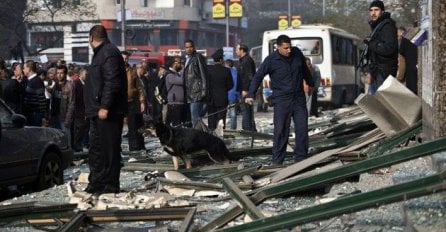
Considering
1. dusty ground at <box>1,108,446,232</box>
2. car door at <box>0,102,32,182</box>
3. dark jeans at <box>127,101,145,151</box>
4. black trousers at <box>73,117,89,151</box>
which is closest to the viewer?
dusty ground at <box>1,108,446,232</box>

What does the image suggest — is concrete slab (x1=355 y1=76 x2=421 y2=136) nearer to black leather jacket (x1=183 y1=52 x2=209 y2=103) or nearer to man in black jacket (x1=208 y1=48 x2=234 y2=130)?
black leather jacket (x1=183 y1=52 x2=209 y2=103)

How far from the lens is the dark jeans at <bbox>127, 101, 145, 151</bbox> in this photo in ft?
48.8

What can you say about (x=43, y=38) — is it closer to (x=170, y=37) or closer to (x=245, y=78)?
(x=170, y=37)

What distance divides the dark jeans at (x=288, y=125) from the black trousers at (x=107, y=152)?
2226 millimetres

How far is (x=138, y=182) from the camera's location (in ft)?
35.7

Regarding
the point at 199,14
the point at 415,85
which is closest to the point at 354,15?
the point at 199,14

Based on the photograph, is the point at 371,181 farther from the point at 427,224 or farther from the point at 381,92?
the point at 427,224

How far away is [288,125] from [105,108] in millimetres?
2653

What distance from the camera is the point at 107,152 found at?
945 centimetres

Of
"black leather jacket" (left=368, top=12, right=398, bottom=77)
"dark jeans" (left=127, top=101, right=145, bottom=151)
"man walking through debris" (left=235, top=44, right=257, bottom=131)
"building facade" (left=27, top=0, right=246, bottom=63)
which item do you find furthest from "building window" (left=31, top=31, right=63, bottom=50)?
"black leather jacket" (left=368, top=12, right=398, bottom=77)

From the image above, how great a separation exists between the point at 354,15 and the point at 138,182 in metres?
56.0

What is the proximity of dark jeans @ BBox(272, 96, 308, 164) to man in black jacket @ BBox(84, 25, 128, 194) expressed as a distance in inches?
85.7

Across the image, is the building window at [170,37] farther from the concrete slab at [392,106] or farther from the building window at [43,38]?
the concrete slab at [392,106]

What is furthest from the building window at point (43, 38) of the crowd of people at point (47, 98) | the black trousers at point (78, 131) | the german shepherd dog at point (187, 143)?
the german shepherd dog at point (187, 143)
